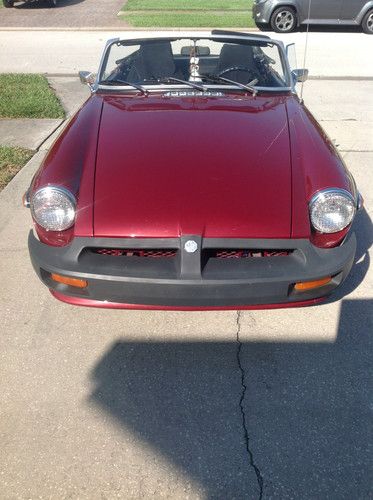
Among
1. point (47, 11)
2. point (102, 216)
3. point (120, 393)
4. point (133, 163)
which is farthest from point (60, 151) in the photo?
point (47, 11)

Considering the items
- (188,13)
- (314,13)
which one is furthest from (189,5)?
(314,13)

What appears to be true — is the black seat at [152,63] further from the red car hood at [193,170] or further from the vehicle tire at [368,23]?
the vehicle tire at [368,23]

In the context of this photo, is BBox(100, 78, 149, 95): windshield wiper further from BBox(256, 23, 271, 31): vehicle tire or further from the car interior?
BBox(256, 23, 271, 31): vehicle tire

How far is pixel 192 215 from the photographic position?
7.38 feet

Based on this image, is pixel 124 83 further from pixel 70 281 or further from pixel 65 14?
pixel 65 14

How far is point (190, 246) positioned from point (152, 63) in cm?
206

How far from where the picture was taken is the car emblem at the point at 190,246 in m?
2.16

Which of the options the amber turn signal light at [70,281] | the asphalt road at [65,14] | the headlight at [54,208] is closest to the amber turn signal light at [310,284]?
the amber turn signal light at [70,281]

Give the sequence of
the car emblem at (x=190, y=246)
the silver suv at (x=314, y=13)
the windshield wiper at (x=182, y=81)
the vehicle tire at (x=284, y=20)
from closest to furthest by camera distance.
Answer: the car emblem at (x=190, y=246) → the windshield wiper at (x=182, y=81) → the silver suv at (x=314, y=13) → the vehicle tire at (x=284, y=20)

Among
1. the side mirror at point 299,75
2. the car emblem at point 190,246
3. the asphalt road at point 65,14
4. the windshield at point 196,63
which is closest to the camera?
the car emblem at point 190,246

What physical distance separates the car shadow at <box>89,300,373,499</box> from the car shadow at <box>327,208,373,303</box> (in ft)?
0.82

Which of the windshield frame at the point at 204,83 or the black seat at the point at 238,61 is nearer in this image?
the windshield frame at the point at 204,83

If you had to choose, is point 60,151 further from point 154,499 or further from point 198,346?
point 154,499

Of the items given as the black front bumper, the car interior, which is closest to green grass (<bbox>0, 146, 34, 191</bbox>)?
the car interior
